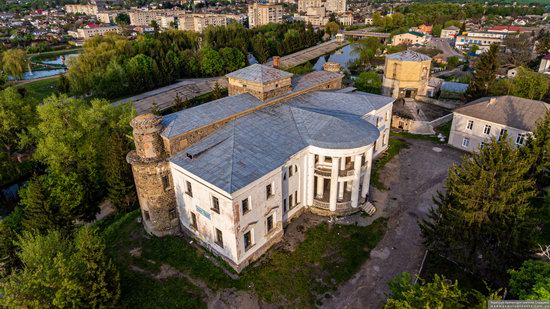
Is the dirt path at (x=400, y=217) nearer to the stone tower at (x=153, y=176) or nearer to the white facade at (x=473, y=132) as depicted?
the white facade at (x=473, y=132)

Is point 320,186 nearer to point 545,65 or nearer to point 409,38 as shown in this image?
point 545,65

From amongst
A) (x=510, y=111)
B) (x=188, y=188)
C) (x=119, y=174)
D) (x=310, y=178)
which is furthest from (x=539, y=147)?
(x=119, y=174)

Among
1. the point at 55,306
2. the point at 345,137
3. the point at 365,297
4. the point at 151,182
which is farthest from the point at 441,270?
the point at 55,306

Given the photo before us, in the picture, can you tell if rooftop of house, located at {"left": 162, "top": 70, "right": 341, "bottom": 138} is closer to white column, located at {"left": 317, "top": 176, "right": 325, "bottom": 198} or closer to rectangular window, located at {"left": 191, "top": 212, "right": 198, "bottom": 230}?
rectangular window, located at {"left": 191, "top": 212, "right": 198, "bottom": 230}

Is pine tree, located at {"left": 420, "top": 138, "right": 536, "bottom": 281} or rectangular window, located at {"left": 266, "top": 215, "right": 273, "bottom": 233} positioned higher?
pine tree, located at {"left": 420, "top": 138, "right": 536, "bottom": 281}

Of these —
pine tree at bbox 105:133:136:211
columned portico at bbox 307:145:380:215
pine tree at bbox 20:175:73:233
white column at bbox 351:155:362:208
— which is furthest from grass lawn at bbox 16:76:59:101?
white column at bbox 351:155:362:208

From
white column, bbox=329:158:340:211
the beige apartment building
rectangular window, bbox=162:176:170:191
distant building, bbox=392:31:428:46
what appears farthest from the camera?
the beige apartment building
